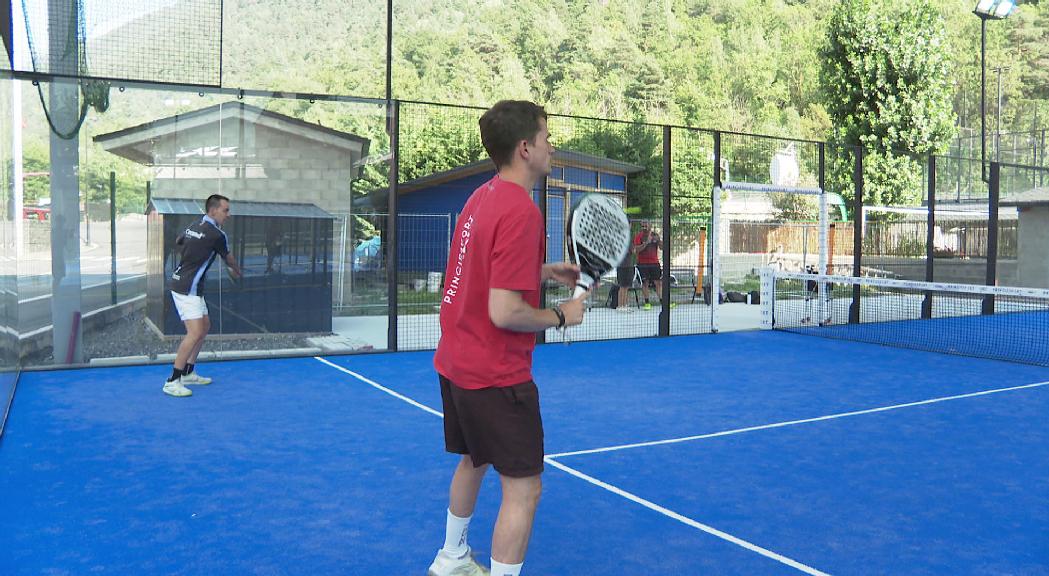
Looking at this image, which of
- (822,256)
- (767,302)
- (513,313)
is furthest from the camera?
(822,256)

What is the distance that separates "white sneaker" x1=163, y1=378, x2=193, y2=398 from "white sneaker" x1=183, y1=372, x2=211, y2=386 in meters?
0.54

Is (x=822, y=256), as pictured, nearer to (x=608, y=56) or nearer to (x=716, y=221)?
(x=716, y=221)

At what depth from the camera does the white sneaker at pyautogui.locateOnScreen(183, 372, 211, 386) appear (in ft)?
27.0

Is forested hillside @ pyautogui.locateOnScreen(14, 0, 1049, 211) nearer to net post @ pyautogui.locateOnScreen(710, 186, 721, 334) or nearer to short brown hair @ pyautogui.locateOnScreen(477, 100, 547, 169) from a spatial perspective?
net post @ pyautogui.locateOnScreen(710, 186, 721, 334)

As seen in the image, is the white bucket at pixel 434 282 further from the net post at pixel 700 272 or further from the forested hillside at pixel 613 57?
the forested hillside at pixel 613 57

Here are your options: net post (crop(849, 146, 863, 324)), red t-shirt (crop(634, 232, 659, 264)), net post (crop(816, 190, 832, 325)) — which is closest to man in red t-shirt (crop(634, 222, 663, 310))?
red t-shirt (crop(634, 232, 659, 264))

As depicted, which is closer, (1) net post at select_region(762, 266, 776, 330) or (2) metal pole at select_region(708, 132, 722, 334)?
(2) metal pole at select_region(708, 132, 722, 334)

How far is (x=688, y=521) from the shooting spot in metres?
4.38

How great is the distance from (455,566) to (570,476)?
1.87m

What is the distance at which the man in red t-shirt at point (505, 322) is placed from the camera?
9.15 ft

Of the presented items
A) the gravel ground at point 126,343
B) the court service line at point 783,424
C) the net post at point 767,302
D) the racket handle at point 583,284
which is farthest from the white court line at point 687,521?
the net post at point 767,302

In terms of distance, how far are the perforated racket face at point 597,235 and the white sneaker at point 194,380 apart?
587cm

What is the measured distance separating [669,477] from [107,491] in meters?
3.14

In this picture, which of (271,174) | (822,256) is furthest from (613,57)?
(271,174)
